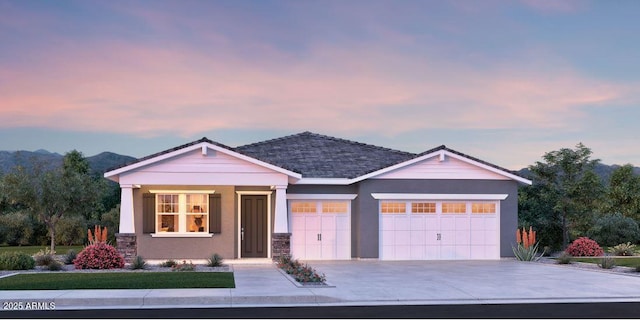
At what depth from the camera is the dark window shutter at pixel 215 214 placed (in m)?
26.8

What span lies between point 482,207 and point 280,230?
26.7ft

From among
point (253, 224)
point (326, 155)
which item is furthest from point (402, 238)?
point (253, 224)

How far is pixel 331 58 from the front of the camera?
31016mm

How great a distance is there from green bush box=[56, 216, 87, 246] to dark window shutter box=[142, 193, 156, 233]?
16.2m

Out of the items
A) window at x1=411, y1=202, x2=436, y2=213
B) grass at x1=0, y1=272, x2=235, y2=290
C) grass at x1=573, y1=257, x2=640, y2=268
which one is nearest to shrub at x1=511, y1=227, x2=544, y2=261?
grass at x1=573, y1=257, x2=640, y2=268

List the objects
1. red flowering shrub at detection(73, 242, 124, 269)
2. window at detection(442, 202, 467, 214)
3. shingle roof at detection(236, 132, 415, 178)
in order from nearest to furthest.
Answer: red flowering shrub at detection(73, 242, 124, 269) < window at detection(442, 202, 467, 214) < shingle roof at detection(236, 132, 415, 178)

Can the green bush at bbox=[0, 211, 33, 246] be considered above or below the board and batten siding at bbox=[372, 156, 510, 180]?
below

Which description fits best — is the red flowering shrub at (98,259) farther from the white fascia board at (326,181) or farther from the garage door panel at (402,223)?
the garage door panel at (402,223)

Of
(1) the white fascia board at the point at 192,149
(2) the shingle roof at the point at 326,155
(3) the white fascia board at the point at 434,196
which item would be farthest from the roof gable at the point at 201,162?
(3) the white fascia board at the point at 434,196

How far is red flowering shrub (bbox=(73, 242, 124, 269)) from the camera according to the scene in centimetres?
2258

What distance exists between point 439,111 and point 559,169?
6409 millimetres

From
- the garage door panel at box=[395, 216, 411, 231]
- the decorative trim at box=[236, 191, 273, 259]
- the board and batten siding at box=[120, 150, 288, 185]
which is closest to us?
the board and batten siding at box=[120, 150, 288, 185]

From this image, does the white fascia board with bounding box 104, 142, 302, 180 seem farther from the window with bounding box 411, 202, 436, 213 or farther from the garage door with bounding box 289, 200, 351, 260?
the window with bounding box 411, 202, 436, 213

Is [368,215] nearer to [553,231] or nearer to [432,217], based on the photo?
[432,217]
